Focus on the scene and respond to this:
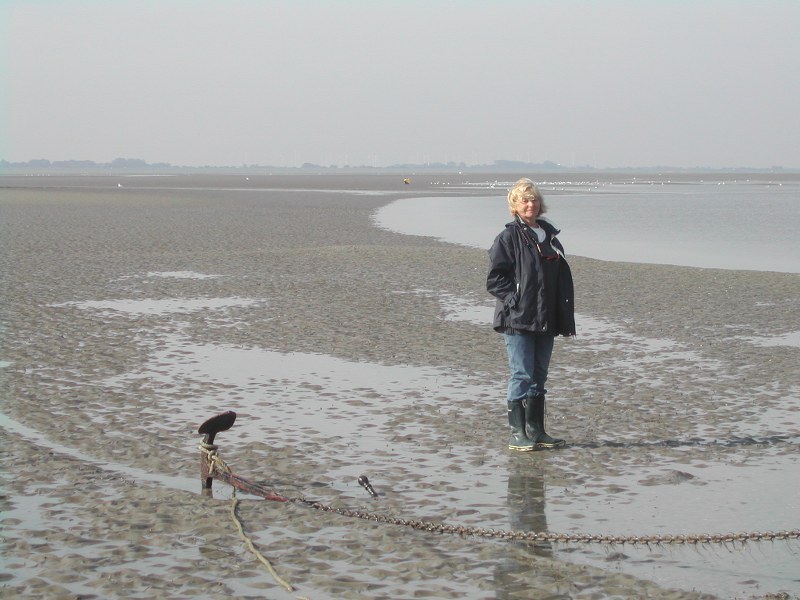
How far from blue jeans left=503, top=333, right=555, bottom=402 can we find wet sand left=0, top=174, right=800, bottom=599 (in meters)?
0.50

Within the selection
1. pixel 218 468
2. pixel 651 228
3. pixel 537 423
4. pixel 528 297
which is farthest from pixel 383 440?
pixel 651 228

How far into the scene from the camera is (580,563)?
232 inches

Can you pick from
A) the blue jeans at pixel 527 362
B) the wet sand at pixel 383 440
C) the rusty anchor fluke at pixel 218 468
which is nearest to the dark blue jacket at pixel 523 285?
the blue jeans at pixel 527 362

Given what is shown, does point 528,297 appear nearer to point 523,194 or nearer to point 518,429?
point 523,194

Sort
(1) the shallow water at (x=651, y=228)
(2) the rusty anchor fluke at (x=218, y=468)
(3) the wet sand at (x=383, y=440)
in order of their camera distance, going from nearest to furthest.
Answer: (3) the wet sand at (x=383, y=440) < (2) the rusty anchor fluke at (x=218, y=468) < (1) the shallow water at (x=651, y=228)

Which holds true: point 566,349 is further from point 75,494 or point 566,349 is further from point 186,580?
point 186,580

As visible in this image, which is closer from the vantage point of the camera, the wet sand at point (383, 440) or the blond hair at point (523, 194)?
the wet sand at point (383, 440)

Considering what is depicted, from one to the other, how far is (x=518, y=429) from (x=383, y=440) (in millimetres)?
1136

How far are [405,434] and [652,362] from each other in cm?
439

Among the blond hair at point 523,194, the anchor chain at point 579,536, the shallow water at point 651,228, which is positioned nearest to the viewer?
the anchor chain at point 579,536

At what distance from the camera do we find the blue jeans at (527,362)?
27.5ft

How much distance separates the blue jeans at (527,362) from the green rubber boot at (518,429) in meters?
0.06

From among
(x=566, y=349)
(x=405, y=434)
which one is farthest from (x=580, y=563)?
(x=566, y=349)

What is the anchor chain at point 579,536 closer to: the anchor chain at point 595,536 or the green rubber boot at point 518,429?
the anchor chain at point 595,536
